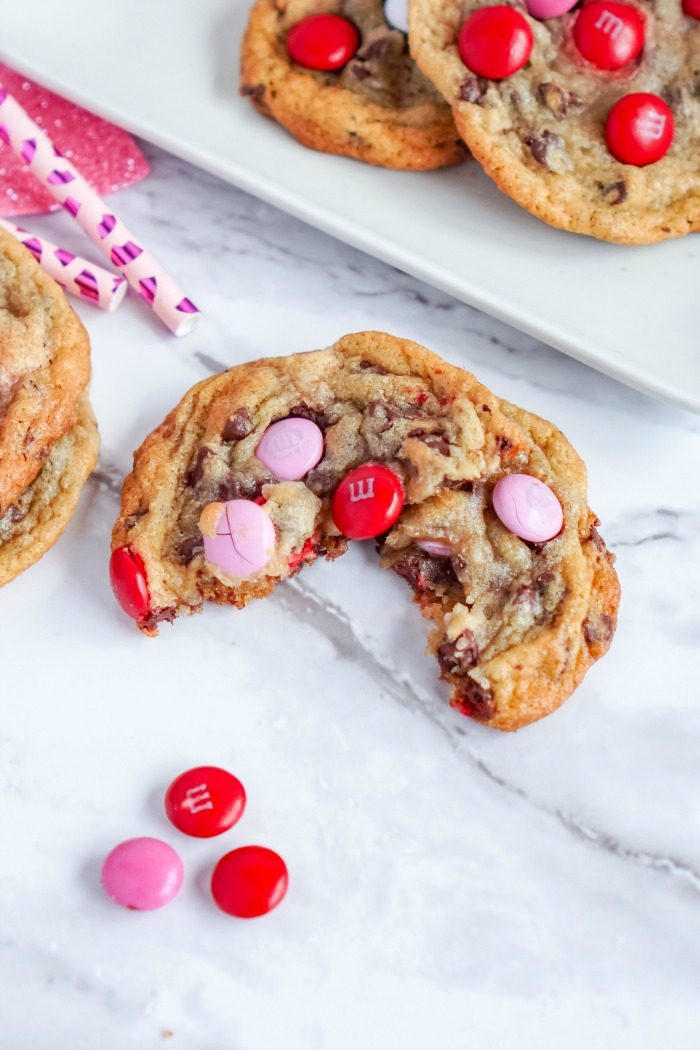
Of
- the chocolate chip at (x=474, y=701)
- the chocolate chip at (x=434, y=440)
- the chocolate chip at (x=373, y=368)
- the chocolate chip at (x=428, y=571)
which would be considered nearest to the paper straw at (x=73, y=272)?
the chocolate chip at (x=373, y=368)

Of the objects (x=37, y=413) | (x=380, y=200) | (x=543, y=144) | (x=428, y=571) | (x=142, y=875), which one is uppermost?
(x=543, y=144)

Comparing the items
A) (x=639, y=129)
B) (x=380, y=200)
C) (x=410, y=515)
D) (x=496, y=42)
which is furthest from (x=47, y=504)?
(x=639, y=129)

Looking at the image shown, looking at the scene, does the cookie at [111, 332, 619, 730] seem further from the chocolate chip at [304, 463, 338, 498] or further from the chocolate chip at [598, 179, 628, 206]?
the chocolate chip at [598, 179, 628, 206]

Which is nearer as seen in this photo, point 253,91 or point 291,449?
point 291,449

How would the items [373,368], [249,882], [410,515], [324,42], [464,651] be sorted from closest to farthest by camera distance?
[249,882] < [464,651] < [410,515] < [373,368] < [324,42]

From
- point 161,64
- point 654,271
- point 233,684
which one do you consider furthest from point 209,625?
point 161,64

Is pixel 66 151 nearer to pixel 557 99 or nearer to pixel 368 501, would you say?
pixel 557 99

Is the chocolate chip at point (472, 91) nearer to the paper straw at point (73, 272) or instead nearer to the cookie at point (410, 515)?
the cookie at point (410, 515)
